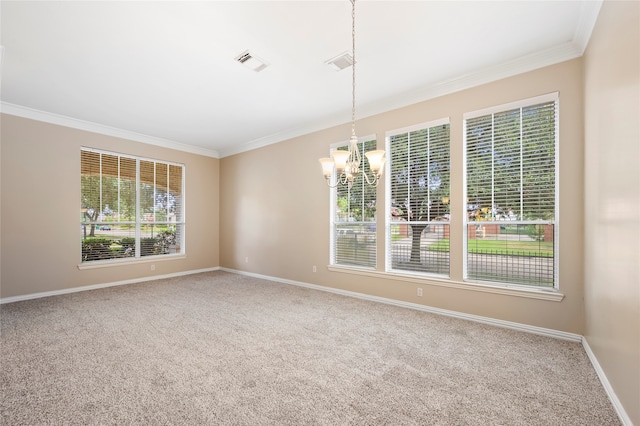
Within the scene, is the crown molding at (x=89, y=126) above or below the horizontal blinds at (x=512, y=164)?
above

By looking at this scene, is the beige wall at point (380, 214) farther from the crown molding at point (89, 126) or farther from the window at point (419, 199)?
the crown molding at point (89, 126)

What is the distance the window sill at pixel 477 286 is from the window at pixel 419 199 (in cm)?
14

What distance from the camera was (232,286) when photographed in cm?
531

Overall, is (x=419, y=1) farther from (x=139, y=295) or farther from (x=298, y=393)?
(x=139, y=295)

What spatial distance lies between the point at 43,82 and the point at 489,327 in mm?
6161

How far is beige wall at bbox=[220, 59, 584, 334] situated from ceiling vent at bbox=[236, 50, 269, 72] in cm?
190

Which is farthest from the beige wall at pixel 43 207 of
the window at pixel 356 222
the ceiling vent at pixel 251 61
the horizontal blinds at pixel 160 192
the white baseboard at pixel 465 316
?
the window at pixel 356 222

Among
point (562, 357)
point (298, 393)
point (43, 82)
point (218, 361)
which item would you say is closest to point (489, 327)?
point (562, 357)

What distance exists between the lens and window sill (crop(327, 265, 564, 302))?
2.99m

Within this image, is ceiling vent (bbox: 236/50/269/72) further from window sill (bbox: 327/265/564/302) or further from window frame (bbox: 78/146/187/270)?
window frame (bbox: 78/146/187/270)

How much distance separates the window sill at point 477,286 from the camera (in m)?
2.99

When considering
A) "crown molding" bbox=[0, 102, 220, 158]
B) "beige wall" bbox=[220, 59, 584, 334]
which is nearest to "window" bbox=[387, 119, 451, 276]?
"beige wall" bbox=[220, 59, 584, 334]

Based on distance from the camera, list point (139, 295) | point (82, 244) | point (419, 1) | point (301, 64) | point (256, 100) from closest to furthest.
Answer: point (419, 1) → point (301, 64) → point (256, 100) → point (139, 295) → point (82, 244)

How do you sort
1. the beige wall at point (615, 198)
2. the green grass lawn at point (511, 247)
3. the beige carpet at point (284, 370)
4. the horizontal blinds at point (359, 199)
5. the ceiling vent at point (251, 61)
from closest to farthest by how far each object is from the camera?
the beige wall at point (615, 198) → the beige carpet at point (284, 370) → the ceiling vent at point (251, 61) → the green grass lawn at point (511, 247) → the horizontal blinds at point (359, 199)
